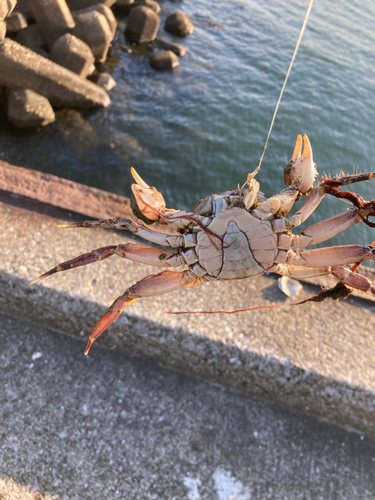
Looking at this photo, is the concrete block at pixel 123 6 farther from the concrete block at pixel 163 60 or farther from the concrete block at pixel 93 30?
the concrete block at pixel 93 30

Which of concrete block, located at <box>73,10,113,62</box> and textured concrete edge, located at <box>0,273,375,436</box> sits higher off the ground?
concrete block, located at <box>73,10,113,62</box>

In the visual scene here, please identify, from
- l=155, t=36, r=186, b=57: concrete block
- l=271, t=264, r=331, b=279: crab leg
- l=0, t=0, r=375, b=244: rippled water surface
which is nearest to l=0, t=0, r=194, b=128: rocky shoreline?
l=155, t=36, r=186, b=57: concrete block

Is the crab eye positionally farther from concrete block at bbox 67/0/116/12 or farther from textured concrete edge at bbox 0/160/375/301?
concrete block at bbox 67/0/116/12

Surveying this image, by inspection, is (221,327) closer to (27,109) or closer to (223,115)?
(27,109)

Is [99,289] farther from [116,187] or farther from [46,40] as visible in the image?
[46,40]

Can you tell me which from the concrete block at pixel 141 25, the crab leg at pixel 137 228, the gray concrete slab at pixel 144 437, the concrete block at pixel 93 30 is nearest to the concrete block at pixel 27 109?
the concrete block at pixel 93 30

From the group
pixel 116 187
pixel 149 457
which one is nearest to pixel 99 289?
pixel 149 457
